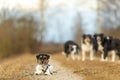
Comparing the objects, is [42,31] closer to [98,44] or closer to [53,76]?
[98,44]

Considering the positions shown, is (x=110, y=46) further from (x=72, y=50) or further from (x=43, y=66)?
(x=43, y=66)

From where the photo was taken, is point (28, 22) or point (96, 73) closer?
point (96, 73)

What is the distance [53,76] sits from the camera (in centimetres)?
1847

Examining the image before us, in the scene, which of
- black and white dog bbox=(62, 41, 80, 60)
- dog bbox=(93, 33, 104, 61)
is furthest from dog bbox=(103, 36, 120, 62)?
black and white dog bbox=(62, 41, 80, 60)

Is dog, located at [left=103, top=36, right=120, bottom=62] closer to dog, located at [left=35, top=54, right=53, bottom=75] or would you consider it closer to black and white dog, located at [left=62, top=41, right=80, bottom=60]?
black and white dog, located at [left=62, top=41, right=80, bottom=60]

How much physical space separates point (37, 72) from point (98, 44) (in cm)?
1133

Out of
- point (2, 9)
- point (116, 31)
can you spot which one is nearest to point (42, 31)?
point (2, 9)

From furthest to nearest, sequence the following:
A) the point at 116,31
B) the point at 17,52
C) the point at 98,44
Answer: the point at 17,52, the point at 116,31, the point at 98,44

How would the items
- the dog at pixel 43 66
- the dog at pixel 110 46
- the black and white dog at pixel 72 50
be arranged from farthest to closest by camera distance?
the black and white dog at pixel 72 50, the dog at pixel 110 46, the dog at pixel 43 66

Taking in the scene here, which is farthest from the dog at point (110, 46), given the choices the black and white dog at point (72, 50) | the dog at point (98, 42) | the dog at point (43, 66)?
the dog at point (43, 66)

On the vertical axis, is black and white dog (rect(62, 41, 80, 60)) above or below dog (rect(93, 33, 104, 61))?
below

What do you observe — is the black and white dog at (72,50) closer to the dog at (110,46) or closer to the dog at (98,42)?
the dog at (98,42)

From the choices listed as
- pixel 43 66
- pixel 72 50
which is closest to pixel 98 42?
pixel 72 50

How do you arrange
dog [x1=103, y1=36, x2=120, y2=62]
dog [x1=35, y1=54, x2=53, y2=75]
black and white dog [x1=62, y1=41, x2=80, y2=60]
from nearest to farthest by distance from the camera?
dog [x1=35, y1=54, x2=53, y2=75]
dog [x1=103, y1=36, x2=120, y2=62]
black and white dog [x1=62, y1=41, x2=80, y2=60]
